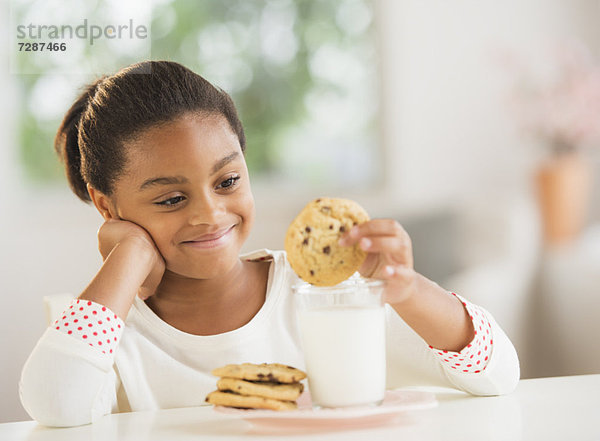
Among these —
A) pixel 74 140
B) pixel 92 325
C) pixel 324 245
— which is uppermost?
pixel 74 140

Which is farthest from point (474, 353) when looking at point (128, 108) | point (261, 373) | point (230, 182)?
point (128, 108)

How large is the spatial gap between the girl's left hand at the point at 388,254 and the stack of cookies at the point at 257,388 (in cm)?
14

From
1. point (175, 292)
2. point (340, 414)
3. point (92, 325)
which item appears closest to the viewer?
point (340, 414)

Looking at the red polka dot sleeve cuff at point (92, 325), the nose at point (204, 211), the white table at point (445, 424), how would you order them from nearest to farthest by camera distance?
the white table at point (445, 424) → the red polka dot sleeve cuff at point (92, 325) → the nose at point (204, 211)

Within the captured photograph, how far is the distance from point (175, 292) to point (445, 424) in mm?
549

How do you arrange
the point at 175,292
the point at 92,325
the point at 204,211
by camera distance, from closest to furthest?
the point at 92,325 < the point at 204,211 < the point at 175,292

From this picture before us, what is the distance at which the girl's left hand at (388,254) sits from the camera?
0.73m

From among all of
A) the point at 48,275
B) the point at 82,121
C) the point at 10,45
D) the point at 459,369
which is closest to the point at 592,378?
the point at 459,369

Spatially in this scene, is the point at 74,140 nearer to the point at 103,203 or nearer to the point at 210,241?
the point at 103,203

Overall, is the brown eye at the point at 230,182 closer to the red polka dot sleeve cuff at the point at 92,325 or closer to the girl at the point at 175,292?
the girl at the point at 175,292

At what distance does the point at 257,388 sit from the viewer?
70cm

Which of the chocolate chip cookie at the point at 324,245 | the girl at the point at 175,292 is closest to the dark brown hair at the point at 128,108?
the girl at the point at 175,292

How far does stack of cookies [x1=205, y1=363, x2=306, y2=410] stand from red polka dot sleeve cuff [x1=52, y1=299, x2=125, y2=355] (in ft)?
0.64

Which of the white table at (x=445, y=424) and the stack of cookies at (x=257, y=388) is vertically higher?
the stack of cookies at (x=257, y=388)
